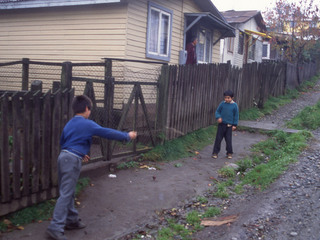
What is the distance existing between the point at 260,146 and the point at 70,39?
6.24m

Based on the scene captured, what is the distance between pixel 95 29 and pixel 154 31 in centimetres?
183

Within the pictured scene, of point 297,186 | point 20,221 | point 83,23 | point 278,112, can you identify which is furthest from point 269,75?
point 20,221

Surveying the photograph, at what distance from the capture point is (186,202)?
5.45 m

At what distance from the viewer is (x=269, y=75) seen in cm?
1525

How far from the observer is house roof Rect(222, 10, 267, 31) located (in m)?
22.0

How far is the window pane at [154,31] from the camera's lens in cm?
1061

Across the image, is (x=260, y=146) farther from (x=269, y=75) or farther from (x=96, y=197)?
(x=269, y=75)

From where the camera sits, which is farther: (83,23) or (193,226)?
(83,23)

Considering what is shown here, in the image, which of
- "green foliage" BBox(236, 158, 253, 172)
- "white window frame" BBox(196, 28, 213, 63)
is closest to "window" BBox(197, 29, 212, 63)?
"white window frame" BBox(196, 28, 213, 63)

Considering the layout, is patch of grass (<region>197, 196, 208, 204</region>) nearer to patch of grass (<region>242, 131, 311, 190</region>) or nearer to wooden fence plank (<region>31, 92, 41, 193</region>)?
patch of grass (<region>242, 131, 311, 190</region>)

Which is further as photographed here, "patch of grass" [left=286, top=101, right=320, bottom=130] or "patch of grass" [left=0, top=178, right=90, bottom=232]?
"patch of grass" [left=286, top=101, right=320, bottom=130]

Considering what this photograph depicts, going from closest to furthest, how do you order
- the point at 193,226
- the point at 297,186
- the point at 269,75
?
1. the point at 193,226
2. the point at 297,186
3. the point at 269,75

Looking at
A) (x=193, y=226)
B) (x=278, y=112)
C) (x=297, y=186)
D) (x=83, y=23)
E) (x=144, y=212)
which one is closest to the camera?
(x=193, y=226)

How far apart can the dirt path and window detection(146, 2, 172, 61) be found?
4498 millimetres
